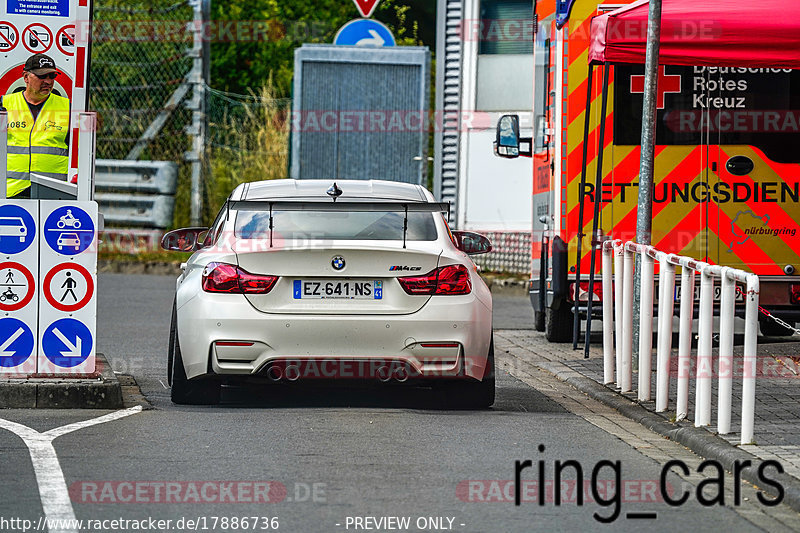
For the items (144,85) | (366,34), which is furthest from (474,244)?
(144,85)

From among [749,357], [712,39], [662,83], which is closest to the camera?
[749,357]

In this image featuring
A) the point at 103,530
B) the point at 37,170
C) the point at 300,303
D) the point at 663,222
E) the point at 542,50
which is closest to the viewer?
the point at 103,530

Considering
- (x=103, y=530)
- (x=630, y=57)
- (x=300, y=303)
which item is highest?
(x=630, y=57)

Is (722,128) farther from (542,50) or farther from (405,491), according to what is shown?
(405,491)

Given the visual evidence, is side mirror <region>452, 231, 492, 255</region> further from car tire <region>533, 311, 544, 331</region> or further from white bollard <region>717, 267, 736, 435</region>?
car tire <region>533, 311, 544, 331</region>

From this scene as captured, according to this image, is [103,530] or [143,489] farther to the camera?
[143,489]

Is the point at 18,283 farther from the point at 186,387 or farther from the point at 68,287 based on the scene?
the point at 186,387

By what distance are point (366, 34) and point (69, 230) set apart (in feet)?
55.3

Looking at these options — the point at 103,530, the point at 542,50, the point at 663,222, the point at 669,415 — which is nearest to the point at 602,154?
the point at 663,222

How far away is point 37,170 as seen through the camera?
10500 millimetres

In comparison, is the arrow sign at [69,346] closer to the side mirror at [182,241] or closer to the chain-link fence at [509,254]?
the side mirror at [182,241]

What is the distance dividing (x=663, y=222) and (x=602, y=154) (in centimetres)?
94

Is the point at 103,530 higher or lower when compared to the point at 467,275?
lower

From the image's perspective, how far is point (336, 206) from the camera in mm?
10109
